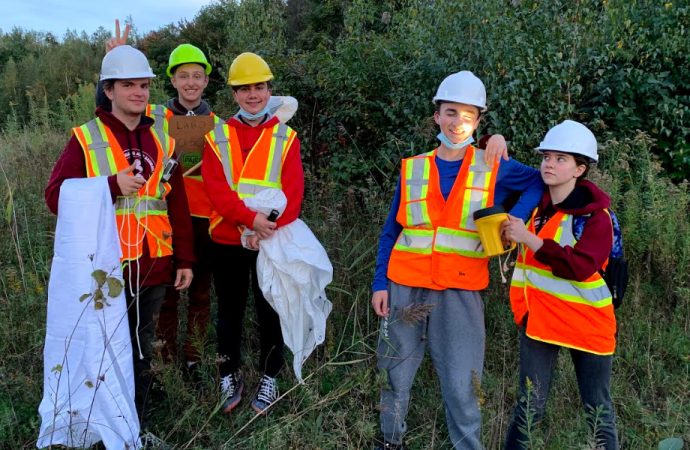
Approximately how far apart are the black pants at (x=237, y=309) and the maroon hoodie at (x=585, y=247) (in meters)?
1.78

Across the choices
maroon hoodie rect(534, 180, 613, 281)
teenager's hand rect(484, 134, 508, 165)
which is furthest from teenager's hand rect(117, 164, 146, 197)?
maroon hoodie rect(534, 180, 613, 281)

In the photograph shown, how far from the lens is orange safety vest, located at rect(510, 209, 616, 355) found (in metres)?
2.80

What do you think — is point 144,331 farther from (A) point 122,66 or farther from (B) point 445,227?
(B) point 445,227

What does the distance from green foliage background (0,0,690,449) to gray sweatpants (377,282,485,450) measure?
0.65ft

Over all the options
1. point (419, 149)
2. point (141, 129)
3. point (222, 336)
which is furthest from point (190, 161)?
point (419, 149)

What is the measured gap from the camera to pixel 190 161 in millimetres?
3990

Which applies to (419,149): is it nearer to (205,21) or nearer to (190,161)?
(190,161)

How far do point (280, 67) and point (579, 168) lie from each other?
3.86 metres

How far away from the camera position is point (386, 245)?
329cm

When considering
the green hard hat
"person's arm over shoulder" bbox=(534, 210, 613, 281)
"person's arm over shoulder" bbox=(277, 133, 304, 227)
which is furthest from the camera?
the green hard hat

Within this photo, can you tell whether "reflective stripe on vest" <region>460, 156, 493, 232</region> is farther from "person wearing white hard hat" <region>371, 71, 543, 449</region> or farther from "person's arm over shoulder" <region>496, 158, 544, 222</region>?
"person's arm over shoulder" <region>496, 158, 544, 222</region>

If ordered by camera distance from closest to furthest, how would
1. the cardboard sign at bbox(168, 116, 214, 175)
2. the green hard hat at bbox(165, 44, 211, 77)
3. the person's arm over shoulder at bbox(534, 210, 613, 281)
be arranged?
the person's arm over shoulder at bbox(534, 210, 613, 281), the cardboard sign at bbox(168, 116, 214, 175), the green hard hat at bbox(165, 44, 211, 77)

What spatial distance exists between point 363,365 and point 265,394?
2.41ft

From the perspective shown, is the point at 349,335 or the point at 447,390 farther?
the point at 349,335
